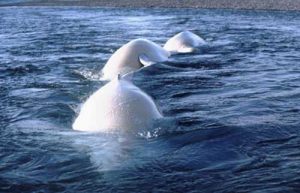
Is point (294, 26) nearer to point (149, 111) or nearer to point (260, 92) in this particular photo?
point (260, 92)

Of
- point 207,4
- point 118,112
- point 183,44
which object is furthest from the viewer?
point 207,4

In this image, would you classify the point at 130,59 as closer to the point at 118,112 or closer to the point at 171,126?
the point at 171,126

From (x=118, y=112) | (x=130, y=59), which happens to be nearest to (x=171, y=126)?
(x=118, y=112)

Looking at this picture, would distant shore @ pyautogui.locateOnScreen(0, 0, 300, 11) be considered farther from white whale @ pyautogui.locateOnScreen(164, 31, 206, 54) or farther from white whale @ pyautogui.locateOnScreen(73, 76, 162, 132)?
white whale @ pyautogui.locateOnScreen(73, 76, 162, 132)

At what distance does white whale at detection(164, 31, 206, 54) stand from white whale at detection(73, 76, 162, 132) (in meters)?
11.8

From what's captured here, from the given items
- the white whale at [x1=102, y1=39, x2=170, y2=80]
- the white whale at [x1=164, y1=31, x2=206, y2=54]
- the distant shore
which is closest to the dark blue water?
the white whale at [x1=102, y1=39, x2=170, y2=80]

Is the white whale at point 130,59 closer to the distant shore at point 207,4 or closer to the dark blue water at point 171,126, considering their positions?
the dark blue water at point 171,126

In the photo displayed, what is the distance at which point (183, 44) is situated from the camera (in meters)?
25.7

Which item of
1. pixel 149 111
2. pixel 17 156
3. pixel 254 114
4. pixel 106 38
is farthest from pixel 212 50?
pixel 17 156

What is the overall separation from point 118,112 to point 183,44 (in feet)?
46.1

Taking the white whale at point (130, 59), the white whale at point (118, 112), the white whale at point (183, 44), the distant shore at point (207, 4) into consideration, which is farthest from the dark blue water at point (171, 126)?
the distant shore at point (207, 4)

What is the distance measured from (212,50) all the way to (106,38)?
29.9 ft

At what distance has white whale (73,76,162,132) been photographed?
465 inches

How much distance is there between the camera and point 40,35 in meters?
34.8
